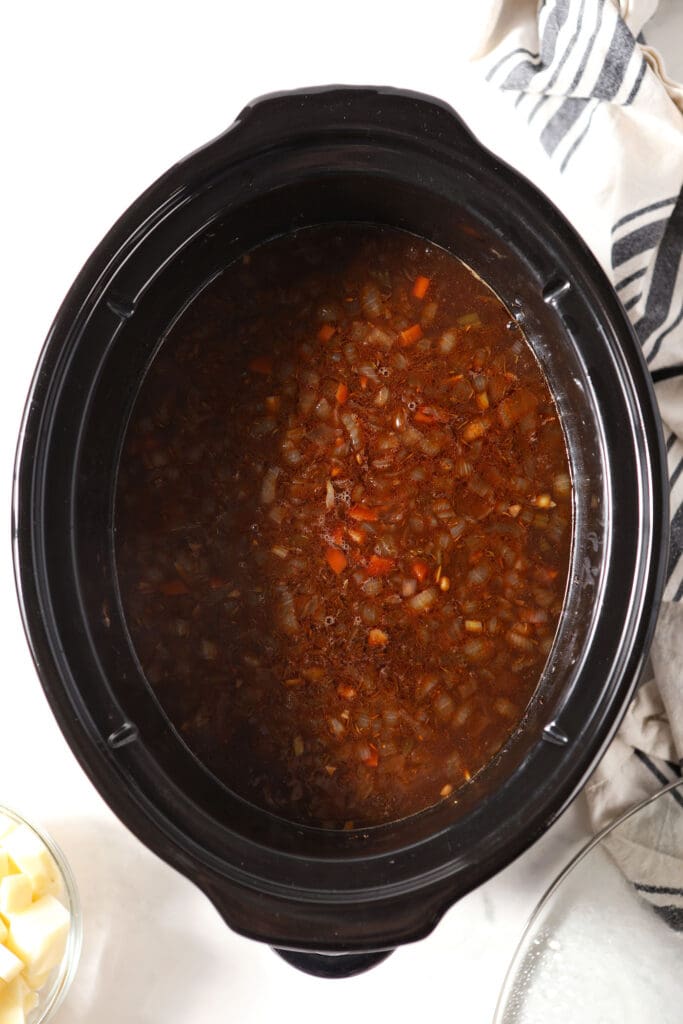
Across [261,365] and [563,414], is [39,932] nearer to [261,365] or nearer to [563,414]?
[261,365]

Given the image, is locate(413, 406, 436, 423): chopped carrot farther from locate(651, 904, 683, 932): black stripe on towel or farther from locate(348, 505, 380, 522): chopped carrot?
locate(651, 904, 683, 932): black stripe on towel

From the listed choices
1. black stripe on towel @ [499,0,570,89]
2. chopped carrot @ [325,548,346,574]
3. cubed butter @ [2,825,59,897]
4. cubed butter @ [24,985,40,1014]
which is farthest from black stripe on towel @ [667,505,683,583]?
cubed butter @ [24,985,40,1014]

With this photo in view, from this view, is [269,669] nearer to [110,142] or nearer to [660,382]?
[660,382]

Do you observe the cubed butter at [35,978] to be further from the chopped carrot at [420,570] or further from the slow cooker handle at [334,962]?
the chopped carrot at [420,570]

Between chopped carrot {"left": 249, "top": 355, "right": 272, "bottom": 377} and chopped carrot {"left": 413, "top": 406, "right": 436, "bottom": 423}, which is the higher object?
chopped carrot {"left": 249, "top": 355, "right": 272, "bottom": 377}

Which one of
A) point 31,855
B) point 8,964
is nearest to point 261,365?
point 31,855

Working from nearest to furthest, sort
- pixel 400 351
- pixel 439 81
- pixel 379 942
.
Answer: pixel 379 942 → pixel 400 351 → pixel 439 81

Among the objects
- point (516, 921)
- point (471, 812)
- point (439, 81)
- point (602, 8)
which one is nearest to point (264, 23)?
point (439, 81)
